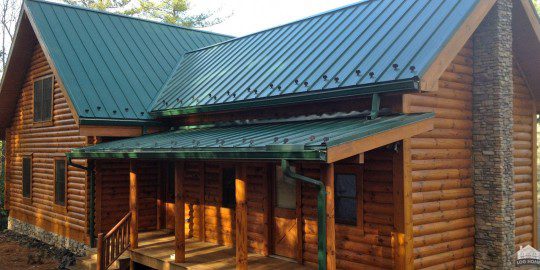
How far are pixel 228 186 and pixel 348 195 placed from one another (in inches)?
149

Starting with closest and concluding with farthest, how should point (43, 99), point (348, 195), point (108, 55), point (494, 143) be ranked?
1. point (348, 195)
2. point (494, 143)
3. point (108, 55)
4. point (43, 99)

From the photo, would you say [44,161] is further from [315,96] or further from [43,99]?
[315,96]

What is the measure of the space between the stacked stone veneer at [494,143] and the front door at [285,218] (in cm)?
348

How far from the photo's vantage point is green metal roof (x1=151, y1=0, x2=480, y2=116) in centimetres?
876

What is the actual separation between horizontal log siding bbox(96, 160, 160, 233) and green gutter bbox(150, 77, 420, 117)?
2.23 m

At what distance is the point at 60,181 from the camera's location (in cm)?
1557

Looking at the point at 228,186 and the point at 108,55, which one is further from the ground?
the point at 108,55

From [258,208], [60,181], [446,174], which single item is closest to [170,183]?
[60,181]

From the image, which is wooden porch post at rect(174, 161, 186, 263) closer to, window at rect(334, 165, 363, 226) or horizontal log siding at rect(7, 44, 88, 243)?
window at rect(334, 165, 363, 226)

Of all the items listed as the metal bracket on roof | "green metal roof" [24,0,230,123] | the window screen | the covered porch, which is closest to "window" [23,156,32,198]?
"green metal roof" [24,0,230,123]

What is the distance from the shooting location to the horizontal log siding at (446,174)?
8672 mm

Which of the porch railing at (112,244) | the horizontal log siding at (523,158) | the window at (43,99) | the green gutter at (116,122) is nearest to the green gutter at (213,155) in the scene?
the green gutter at (116,122)

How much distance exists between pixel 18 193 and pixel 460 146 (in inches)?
647

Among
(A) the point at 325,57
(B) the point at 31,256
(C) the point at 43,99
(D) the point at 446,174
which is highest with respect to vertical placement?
(A) the point at 325,57
